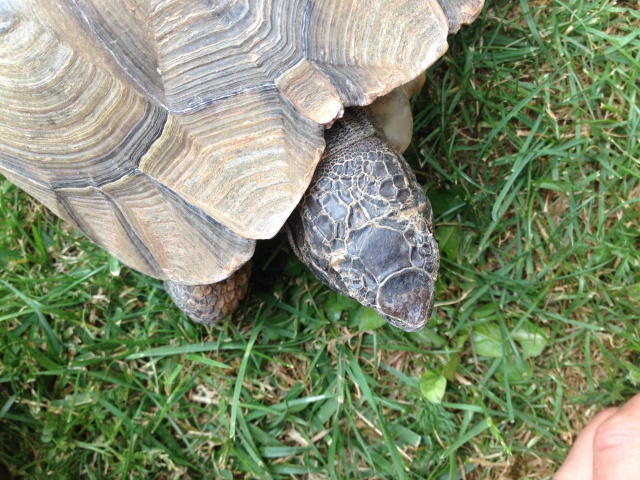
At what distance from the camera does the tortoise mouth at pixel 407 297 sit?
143 cm

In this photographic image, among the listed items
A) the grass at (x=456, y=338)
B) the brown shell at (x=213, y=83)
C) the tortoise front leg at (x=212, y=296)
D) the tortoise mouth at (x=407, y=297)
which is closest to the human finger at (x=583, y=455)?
the grass at (x=456, y=338)

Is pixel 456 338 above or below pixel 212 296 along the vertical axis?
below

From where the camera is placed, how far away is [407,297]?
4.73 feet

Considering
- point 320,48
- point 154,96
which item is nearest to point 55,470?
point 154,96

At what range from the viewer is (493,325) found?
2.06 m

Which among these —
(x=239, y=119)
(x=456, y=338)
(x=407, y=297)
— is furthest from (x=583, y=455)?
(x=239, y=119)

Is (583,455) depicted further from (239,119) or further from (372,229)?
(239,119)

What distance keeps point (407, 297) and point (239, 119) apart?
0.60 m

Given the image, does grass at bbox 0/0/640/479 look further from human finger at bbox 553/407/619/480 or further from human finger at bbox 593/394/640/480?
human finger at bbox 593/394/640/480

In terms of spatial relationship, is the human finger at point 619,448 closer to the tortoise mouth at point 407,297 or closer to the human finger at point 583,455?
the human finger at point 583,455

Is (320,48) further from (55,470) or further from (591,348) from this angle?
(55,470)

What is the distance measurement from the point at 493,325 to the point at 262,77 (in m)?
1.24

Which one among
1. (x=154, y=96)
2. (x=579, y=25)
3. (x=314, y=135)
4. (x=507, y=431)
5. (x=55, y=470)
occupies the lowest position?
Answer: (x=507, y=431)

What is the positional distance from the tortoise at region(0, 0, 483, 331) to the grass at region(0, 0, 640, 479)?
59 centimetres
